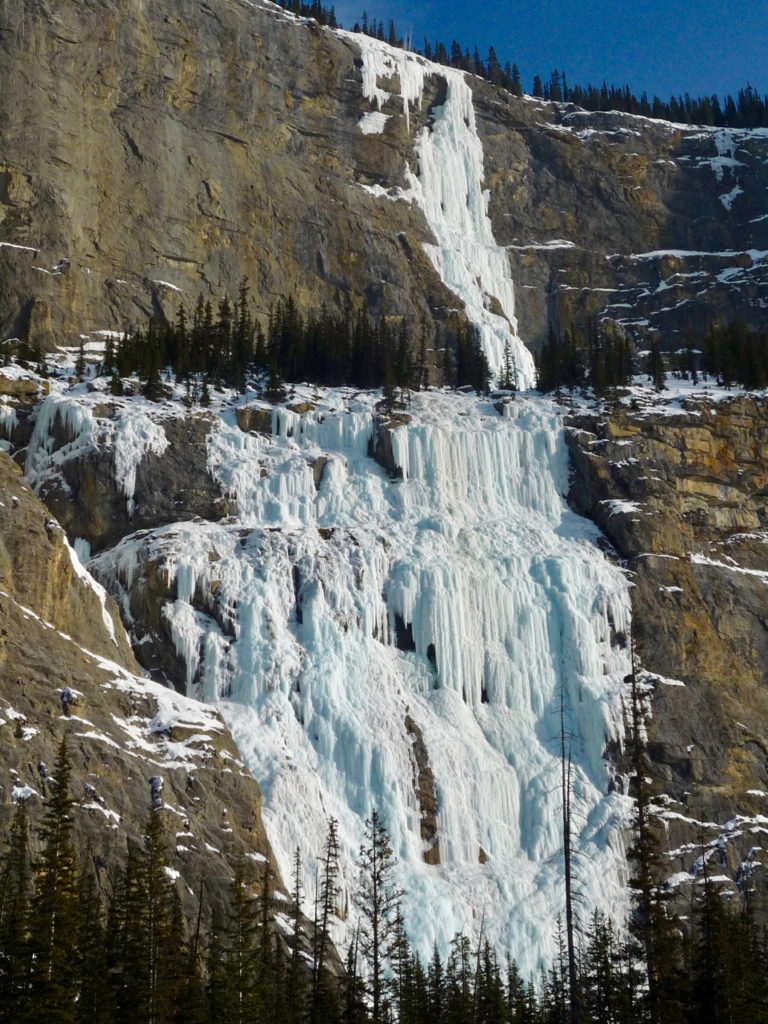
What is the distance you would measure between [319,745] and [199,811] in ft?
38.9

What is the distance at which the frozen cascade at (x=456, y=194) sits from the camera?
119 meters

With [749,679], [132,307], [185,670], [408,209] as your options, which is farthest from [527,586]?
[408,209]

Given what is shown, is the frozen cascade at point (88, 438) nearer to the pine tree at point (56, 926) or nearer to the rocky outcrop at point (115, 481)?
the rocky outcrop at point (115, 481)

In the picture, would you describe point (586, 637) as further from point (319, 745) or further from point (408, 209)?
point (408, 209)

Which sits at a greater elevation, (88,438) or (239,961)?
(88,438)

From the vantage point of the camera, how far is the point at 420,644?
78000 mm

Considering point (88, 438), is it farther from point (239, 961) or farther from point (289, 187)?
point (239, 961)

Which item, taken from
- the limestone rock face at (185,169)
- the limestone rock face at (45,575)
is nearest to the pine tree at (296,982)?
the limestone rock face at (45,575)

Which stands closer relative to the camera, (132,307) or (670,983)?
(670,983)

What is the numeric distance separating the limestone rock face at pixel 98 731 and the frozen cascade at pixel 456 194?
57577 millimetres

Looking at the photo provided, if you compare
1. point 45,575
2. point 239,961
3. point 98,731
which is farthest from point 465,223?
point 239,961

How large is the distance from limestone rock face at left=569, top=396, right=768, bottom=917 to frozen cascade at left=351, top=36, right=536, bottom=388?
28.0m

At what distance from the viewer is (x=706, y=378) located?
104 m

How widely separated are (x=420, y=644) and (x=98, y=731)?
2325 cm
